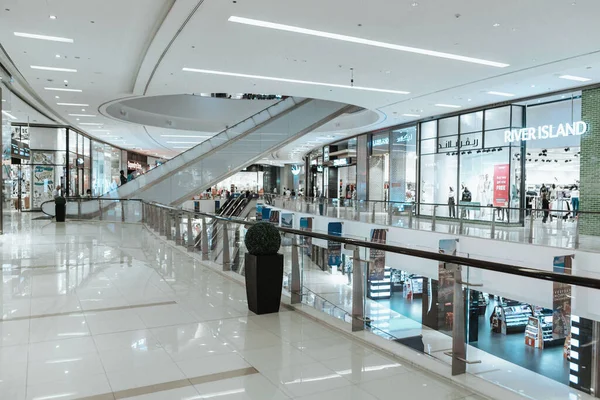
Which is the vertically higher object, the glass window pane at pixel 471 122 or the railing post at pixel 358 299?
the glass window pane at pixel 471 122

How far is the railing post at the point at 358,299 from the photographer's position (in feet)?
13.2

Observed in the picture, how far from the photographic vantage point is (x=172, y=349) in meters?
3.66

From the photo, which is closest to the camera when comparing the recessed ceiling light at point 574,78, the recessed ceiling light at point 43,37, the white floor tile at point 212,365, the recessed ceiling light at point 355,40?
the white floor tile at point 212,365

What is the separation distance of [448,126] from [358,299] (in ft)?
52.6

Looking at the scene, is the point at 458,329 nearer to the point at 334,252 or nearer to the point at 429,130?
the point at 334,252

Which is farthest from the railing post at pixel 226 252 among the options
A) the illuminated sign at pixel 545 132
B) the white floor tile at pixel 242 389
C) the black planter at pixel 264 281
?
the illuminated sign at pixel 545 132

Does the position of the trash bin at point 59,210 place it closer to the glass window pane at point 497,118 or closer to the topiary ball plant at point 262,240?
the topiary ball plant at point 262,240

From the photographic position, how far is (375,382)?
3010mm

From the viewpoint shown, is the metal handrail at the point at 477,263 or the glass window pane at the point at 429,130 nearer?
the metal handrail at the point at 477,263

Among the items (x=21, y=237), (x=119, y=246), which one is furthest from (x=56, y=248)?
(x=21, y=237)

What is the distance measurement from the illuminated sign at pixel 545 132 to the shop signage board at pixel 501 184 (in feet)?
3.26

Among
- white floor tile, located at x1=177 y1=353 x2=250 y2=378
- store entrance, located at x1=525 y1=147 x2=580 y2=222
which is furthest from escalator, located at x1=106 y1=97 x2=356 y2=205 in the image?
white floor tile, located at x1=177 y1=353 x2=250 y2=378

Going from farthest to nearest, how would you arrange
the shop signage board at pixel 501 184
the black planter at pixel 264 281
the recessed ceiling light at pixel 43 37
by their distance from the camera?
the shop signage board at pixel 501 184, the recessed ceiling light at pixel 43 37, the black planter at pixel 264 281

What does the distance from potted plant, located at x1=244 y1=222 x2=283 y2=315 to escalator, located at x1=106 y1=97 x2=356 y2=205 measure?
531 inches
